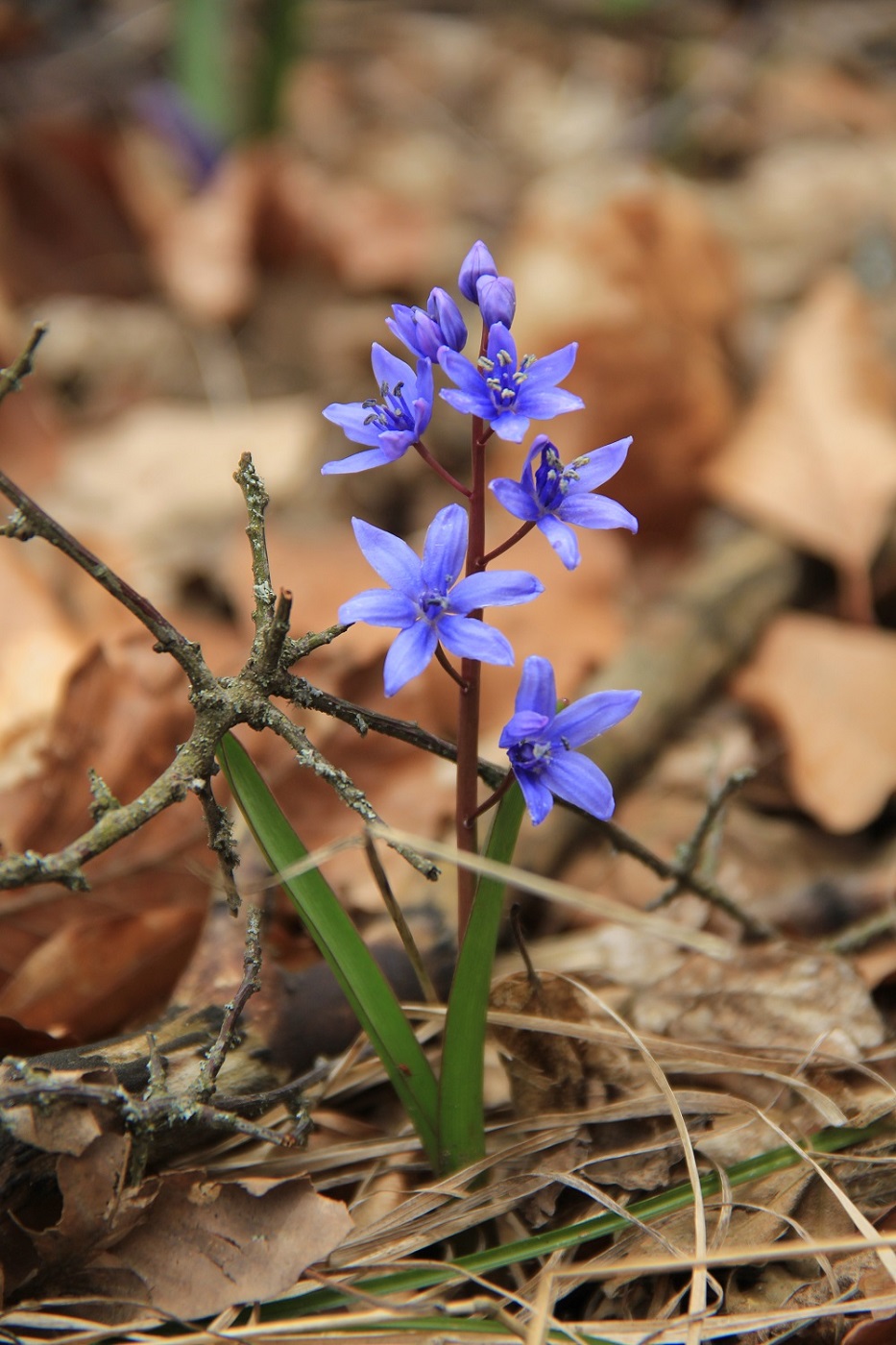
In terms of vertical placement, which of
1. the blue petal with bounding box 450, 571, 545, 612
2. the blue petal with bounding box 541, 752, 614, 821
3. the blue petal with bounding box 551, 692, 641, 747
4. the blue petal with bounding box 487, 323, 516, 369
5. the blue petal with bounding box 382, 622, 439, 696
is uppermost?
the blue petal with bounding box 487, 323, 516, 369

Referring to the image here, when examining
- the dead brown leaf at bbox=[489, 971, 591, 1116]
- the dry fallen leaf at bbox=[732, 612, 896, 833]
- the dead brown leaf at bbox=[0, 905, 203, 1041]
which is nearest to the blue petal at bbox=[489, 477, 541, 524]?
the dead brown leaf at bbox=[489, 971, 591, 1116]

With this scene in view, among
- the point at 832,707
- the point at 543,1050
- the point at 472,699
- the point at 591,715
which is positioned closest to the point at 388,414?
the point at 472,699

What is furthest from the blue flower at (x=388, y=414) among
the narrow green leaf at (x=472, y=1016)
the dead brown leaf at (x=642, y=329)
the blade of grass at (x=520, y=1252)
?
the dead brown leaf at (x=642, y=329)

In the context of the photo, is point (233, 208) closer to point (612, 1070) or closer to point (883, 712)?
point (883, 712)

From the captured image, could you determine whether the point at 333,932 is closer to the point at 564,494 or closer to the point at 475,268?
the point at 564,494

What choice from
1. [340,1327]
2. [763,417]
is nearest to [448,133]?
[763,417]

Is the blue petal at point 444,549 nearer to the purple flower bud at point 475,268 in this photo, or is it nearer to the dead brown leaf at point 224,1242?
the purple flower bud at point 475,268

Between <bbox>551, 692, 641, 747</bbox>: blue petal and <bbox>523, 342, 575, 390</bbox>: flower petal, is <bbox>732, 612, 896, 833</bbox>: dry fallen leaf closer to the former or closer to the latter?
<bbox>551, 692, 641, 747</bbox>: blue petal
